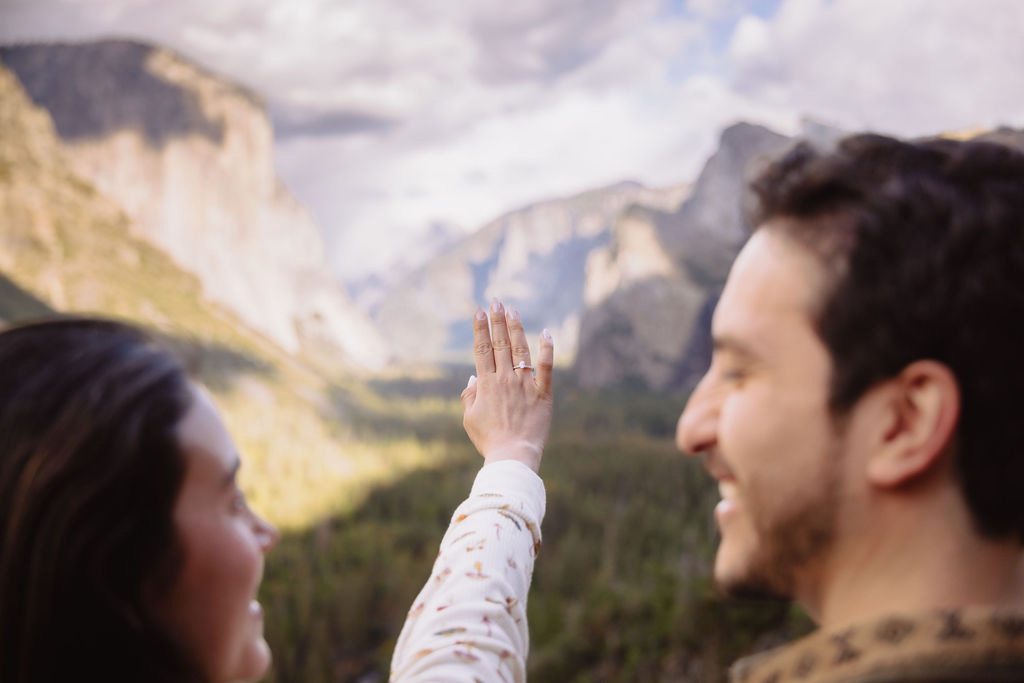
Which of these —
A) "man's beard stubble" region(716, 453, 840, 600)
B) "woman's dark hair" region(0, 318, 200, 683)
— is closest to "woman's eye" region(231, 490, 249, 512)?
"woman's dark hair" region(0, 318, 200, 683)

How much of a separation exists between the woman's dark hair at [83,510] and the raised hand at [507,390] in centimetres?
114

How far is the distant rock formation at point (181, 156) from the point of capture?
128m

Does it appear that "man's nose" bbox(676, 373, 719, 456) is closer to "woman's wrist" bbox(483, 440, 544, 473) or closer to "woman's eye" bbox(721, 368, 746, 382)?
"woman's eye" bbox(721, 368, 746, 382)

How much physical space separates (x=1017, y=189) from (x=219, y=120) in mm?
153779

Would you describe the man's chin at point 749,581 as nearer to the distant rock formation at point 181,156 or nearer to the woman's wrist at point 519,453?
the woman's wrist at point 519,453

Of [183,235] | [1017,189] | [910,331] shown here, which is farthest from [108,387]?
[183,235]

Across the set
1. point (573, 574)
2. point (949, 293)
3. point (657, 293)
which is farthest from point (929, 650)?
point (657, 293)

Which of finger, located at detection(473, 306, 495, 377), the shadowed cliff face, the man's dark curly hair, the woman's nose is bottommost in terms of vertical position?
the shadowed cliff face

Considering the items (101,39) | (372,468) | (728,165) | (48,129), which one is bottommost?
(372,468)

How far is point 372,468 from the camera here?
259 feet

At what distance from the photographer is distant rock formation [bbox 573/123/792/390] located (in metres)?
120

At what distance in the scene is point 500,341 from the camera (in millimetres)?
2477

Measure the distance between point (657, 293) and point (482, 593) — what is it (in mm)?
123476

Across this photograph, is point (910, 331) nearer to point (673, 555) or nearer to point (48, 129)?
point (673, 555)
